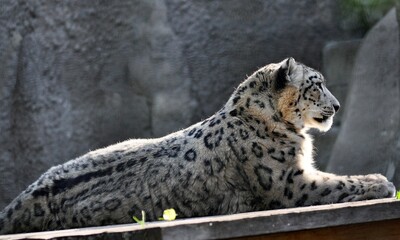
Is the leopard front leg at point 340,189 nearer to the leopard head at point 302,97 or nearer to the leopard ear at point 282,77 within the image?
the leopard head at point 302,97

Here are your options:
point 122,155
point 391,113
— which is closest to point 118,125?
point 391,113

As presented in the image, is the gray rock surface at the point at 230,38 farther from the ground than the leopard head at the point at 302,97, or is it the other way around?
the gray rock surface at the point at 230,38

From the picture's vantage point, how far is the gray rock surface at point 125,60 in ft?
34.3

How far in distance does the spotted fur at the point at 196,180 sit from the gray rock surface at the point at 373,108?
12.7 ft

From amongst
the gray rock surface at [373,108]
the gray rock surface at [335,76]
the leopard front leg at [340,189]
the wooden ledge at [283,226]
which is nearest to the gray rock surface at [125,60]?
the gray rock surface at [335,76]

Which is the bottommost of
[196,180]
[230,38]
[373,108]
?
[196,180]

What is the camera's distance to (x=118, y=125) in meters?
10.8

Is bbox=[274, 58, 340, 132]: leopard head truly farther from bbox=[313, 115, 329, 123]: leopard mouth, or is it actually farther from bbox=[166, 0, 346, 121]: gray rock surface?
bbox=[166, 0, 346, 121]: gray rock surface

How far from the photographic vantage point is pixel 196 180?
618 centimetres

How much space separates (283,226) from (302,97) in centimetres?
240

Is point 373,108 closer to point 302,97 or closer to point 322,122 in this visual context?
point 322,122

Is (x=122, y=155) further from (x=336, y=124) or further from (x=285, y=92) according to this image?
(x=336, y=124)

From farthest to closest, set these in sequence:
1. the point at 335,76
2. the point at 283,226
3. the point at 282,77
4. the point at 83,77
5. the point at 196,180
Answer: the point at 335,76 → the point at 83,77 → the point at 282,77 → the point at 196,180 → the point at 283,226

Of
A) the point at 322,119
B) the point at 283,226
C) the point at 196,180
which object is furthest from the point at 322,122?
the point at 283,226
